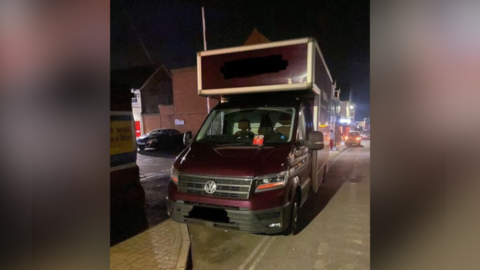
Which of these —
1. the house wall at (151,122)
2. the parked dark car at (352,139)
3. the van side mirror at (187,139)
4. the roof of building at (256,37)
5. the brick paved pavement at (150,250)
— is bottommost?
the brick paved pavement at (150,250)

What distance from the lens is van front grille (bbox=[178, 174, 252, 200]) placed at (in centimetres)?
359

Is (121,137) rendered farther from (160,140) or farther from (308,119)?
(160,140)

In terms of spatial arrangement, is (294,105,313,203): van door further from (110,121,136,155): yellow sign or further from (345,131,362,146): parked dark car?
(345,131,362,146): parked dark car

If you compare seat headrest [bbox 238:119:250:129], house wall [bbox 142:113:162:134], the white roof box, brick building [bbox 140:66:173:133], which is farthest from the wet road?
brick building [bbox 140:66:173:133]

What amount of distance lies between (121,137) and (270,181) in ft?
9.87

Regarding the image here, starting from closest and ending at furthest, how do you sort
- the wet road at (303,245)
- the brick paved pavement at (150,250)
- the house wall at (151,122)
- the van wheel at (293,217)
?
the brick paved pavement at (150,250) < the wet road at (303,245) < the van wheel at (293,217) < the house wall at (151,122)

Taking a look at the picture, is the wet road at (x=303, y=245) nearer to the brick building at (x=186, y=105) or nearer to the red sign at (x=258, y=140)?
the red sign at (x=258, y=140)

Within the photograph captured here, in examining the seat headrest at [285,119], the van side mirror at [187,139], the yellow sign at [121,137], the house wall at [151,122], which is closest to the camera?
the seat headrest at [285,119]

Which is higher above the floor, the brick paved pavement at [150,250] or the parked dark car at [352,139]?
the parked dark car at [352,139]

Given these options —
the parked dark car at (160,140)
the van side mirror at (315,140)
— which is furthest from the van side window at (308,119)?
the parked dark car at (160,140)

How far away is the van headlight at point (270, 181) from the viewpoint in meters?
3.63

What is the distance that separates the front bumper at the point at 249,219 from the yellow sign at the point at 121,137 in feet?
6.40
